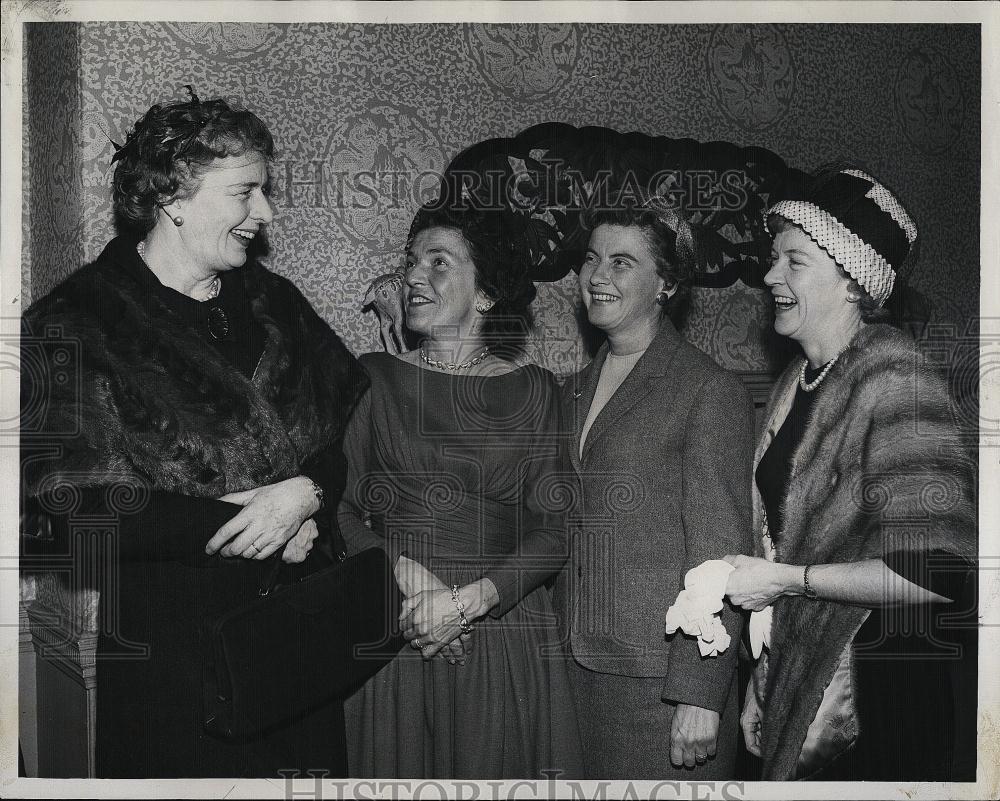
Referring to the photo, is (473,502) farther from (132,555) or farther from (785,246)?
(785,246)

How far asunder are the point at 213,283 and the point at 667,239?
3.98ft

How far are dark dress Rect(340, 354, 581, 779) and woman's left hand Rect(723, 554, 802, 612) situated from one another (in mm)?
450

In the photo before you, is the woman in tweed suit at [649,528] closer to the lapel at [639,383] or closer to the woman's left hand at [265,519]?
the lapel at [639,383]

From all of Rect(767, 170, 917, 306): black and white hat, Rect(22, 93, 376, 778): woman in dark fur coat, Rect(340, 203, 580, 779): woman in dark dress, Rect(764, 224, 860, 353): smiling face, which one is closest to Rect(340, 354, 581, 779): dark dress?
Rect(340, 203, 580, 779): woman in dark dress

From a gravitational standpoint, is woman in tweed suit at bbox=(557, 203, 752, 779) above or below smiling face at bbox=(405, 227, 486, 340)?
below

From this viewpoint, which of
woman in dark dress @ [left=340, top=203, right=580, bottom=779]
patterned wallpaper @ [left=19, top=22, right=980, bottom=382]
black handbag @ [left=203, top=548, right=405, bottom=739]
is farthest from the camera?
patterned wallpaper @ [left=19, top=22, right=980, bottom=382]

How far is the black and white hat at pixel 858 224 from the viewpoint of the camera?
257 centimetres

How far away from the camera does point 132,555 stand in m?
2.57

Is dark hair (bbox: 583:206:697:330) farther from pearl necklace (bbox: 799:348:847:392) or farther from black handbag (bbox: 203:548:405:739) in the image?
black handbag (bbox: 203:548:405:739)

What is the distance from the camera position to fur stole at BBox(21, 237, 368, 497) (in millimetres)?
2492

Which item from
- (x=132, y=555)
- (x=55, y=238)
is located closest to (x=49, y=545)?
(x=132, y=555)

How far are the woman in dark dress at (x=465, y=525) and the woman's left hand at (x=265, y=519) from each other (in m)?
0.12

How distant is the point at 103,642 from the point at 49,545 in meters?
0.30

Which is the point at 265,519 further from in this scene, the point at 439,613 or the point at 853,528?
the point at 853,528
